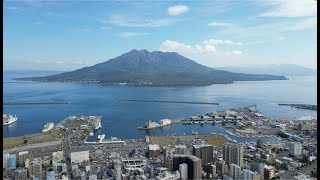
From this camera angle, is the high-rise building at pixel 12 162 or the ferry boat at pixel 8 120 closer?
the high-rise building at pixel 12 162

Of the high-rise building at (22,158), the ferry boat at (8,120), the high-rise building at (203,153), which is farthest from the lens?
the ferry boat at (8,120)

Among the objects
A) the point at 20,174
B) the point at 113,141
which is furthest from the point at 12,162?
the point at 113,141

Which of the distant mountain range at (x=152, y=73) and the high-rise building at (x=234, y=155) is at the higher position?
the distant mountain range at (x=152, y=73)

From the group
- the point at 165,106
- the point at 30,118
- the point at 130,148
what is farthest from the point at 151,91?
the point at 130,148

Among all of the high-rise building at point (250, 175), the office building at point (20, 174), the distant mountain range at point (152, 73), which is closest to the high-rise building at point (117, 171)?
the office building at point (20, 174)

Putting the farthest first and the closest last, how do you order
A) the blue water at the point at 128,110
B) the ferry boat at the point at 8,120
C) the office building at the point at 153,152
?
the ferry boat at the point at 8,120
the blue water at the point at 128,110
the office building at the point at 153,152

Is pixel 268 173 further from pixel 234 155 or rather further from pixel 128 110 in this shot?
pixel 128 110

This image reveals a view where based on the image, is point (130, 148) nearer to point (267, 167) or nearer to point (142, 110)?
point (267, 167)

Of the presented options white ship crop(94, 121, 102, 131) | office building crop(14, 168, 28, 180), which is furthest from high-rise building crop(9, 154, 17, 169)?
white ship crop(94, 121, 102, 131)

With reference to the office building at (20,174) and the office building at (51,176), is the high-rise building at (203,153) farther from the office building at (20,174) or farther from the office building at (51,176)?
the office building at (20,174)
